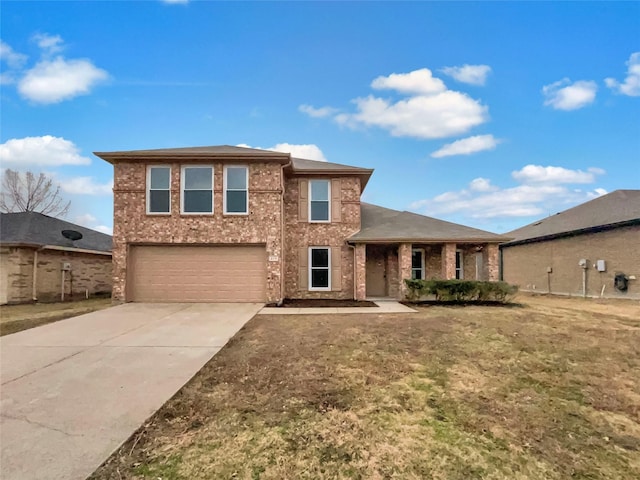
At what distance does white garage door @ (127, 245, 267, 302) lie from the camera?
40.9 ft

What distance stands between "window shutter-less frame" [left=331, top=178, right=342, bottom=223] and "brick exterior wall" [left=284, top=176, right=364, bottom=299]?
0.04 meters

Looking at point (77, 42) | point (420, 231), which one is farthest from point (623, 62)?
point (77, 42)

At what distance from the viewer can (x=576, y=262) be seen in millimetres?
17312

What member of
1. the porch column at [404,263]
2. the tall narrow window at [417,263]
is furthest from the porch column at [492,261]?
the porch column at [404,263]

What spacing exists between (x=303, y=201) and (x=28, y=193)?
28.7 meters

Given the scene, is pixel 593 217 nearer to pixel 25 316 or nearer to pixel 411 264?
pixel 411 264

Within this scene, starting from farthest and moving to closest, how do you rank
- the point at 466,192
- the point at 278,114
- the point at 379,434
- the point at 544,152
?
the point at 466,192 < the point at 544,152 < the point at 278,114 < the point at 379,434

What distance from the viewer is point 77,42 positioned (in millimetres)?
11281

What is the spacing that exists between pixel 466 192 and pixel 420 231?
60.9 ft

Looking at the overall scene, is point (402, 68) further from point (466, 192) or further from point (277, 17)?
point (466, 192)

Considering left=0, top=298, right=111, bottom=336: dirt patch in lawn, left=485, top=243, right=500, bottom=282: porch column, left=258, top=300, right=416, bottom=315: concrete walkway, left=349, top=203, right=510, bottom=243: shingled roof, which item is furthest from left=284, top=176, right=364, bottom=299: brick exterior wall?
left=0, top=298, right=111, bottom=336: dirt patch in lawn

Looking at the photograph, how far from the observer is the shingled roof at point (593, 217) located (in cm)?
1551

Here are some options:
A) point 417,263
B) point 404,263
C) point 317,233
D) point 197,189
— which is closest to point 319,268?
point 317,233

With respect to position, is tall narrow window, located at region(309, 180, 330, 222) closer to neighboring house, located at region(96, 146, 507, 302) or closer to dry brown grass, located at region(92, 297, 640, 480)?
neighboring house, located at region(96, 146, 507, 302)
